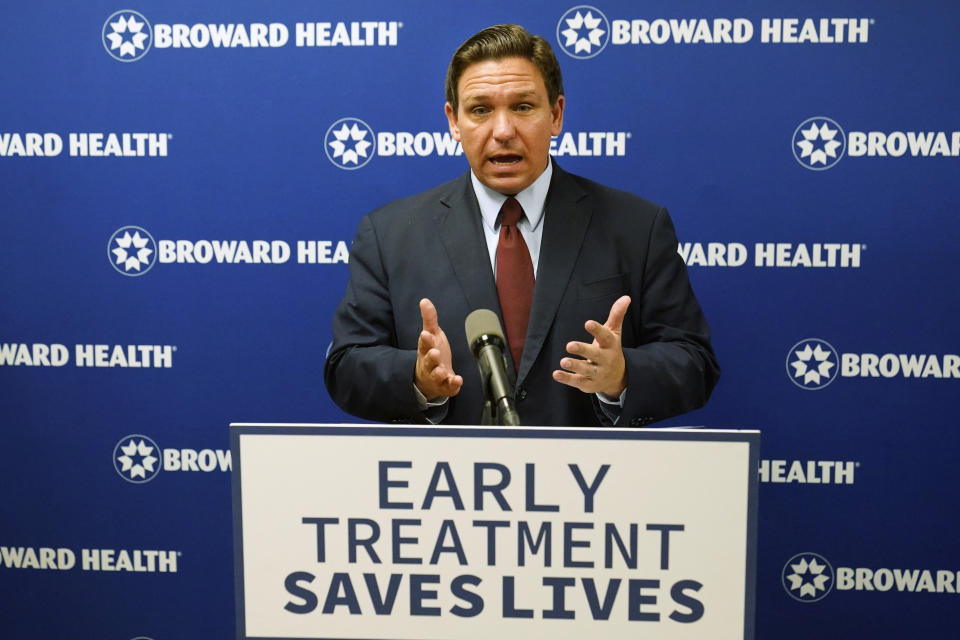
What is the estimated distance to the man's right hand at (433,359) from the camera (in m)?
1.37

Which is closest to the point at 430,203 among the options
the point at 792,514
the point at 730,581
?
the point at 730,581

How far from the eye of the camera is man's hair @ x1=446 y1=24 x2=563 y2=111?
184cm

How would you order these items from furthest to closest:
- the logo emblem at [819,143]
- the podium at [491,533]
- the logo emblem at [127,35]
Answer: the logo emblem at [127,35]
the logo emblem at [819,143]
the podium at [491,533]

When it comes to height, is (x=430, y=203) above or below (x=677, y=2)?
below

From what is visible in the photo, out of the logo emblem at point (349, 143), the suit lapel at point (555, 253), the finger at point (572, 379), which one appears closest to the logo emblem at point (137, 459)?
the logo emblem at point (349, 143)

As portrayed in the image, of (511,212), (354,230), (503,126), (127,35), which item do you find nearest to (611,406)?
(511,212)

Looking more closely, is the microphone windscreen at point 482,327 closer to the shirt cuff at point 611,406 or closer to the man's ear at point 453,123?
the shirt cuff at point 611,406

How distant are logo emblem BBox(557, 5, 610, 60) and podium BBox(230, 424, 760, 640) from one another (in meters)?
1.66

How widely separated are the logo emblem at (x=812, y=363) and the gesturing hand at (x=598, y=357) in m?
1.19

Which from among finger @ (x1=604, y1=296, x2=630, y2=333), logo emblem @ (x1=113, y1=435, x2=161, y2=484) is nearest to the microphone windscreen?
finger @ (x1=604, y1=296, x2=630, y2=333)

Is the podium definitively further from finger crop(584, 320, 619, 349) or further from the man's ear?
the man's ear

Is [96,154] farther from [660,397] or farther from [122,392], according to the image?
[660,397]

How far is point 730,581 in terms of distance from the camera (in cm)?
100

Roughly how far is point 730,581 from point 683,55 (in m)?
1.76
